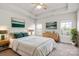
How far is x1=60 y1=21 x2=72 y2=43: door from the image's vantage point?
1355mm

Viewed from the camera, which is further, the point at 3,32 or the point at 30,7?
the point at 30,7

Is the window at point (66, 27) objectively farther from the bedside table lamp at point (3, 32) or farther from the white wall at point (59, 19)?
the bedside table lamp at point (3, 32)

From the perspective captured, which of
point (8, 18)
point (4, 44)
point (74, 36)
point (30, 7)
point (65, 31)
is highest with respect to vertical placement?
point (30, 7)

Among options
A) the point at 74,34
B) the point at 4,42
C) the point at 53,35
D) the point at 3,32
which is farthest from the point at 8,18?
the point at 74,34

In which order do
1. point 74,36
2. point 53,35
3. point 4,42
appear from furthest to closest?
point 53,35, point 74,36, point 4,42

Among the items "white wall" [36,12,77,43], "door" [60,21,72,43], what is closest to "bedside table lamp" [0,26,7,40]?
"white wall" [36,12,77,43]

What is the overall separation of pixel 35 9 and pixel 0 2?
722mm

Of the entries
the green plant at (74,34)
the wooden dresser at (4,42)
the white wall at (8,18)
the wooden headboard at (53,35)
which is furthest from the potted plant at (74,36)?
the wooden dresser at (4,42)

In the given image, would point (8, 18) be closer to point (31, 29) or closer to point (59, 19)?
point (31, 29)

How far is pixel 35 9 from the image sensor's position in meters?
1.52

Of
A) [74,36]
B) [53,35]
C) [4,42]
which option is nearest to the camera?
[4,42]

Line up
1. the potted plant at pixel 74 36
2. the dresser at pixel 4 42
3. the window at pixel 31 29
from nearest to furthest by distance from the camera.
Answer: the dresser at pixel 4 42 < the potted plant at pixel 74 36 < the window at pixel 31 29

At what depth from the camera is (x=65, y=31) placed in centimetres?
142

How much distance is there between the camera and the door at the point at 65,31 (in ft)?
4.45
